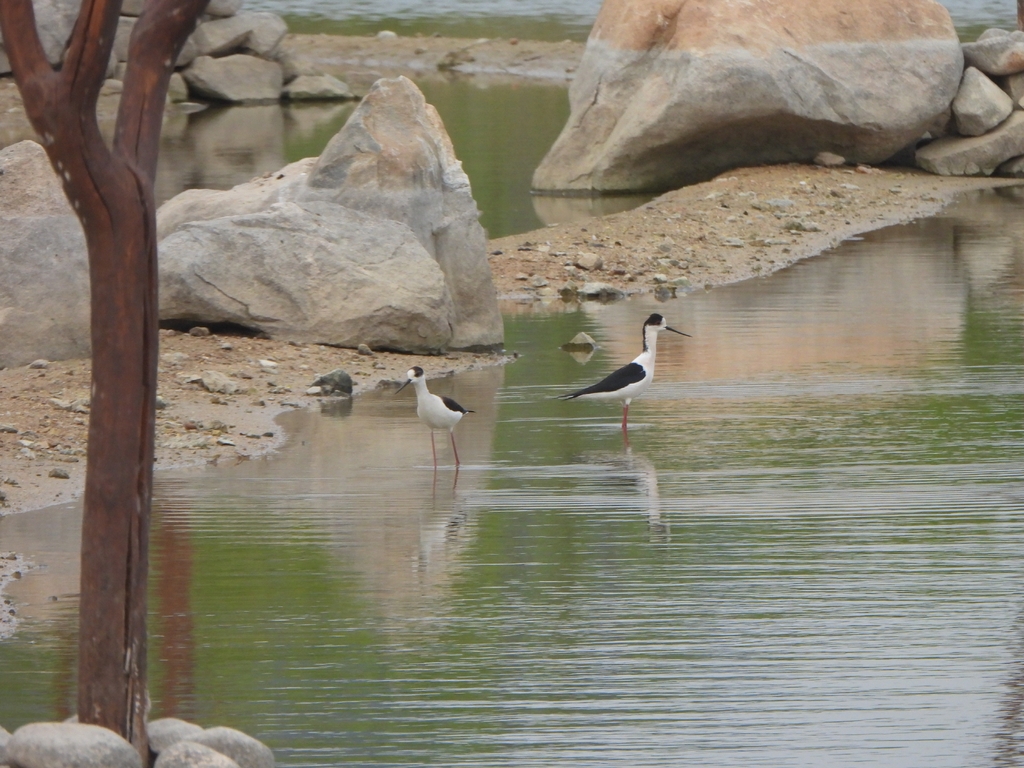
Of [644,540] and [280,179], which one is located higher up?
[280,179]

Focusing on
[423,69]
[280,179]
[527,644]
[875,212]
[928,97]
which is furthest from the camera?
[423,69]

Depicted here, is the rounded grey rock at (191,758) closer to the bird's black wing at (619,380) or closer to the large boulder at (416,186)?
the bird's black wing at (619,380)

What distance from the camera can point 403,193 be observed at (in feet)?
41.2

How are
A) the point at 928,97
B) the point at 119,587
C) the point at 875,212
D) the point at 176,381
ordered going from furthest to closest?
the point at 928,97, the point at 875,212, the point at 176,381, the point at 119,587

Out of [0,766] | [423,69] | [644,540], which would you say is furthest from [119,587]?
[423,69]

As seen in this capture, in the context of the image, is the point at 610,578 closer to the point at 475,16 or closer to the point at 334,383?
the point at 334,383

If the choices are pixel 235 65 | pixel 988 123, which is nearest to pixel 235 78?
pixel 235 65

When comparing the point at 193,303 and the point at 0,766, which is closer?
the point at 0,766

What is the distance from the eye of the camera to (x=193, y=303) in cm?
1199

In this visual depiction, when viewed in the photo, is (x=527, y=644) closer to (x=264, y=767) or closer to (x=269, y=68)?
(x=264, y=767)

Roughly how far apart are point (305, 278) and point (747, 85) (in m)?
8.91

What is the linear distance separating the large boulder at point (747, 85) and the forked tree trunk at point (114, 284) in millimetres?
15049

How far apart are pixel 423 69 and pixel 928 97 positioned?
→ 20.2m

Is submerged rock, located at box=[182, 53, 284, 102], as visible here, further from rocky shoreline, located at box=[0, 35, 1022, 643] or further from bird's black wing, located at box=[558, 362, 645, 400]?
bird's black wing, located at box=[558, 362, 645, 400]
